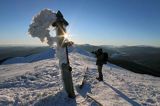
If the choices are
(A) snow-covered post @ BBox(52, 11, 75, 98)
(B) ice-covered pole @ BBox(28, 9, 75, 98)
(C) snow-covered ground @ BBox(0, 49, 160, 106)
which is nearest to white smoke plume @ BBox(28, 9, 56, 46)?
(B) ice-covered pole @ BBox(28, 9, 75, 98)

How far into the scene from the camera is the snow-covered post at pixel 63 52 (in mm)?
13930

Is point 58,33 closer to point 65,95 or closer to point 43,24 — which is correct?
point 43,24

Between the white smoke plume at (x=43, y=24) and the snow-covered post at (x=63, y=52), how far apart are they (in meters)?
0.94

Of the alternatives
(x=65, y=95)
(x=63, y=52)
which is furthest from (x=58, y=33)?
(x=65, y=95)

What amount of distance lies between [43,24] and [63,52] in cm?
259

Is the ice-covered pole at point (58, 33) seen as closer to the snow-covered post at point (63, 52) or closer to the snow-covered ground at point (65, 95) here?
the snow-covered post at point (63, 52)

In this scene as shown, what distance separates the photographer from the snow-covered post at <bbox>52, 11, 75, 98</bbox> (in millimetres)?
13930

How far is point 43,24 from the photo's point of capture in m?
15.2

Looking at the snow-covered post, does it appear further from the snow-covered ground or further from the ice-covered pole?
the snow-covered ground

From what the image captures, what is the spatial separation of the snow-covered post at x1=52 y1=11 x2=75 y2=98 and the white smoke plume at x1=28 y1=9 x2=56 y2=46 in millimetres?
938

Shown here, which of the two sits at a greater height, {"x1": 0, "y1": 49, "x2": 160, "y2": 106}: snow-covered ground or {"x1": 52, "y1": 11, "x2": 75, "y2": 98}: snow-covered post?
{"x1": 52, "y1": 11, "x2": 75, "y2": 98}: snow-covered post

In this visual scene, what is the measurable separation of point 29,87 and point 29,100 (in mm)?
4281

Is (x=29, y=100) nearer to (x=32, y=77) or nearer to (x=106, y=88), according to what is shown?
(x=106, y=88)

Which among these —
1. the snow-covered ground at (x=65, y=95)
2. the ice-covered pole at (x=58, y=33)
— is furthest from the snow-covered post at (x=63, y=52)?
the snow-covered ground at (x=65, y=95)
